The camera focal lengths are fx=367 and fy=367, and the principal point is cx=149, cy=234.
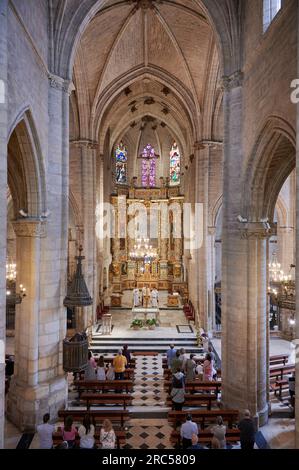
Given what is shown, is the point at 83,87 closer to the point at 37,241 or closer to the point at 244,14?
the point at 244,14

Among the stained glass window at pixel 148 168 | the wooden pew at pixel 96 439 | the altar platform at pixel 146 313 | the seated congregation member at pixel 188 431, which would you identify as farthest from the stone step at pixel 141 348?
the stained glass window at pixel 148 168

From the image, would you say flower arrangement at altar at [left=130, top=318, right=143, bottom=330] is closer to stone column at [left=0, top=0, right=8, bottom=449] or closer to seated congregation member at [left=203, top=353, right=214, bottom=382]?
seated congregation member at [left=203, top=353, right=214, bottom=382]

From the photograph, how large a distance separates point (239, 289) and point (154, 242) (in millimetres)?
22351

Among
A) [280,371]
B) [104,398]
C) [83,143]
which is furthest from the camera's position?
[83,143]

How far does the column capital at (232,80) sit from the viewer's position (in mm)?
11297

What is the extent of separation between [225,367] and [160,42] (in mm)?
16904

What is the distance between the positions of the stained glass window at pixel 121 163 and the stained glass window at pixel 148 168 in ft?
5.63

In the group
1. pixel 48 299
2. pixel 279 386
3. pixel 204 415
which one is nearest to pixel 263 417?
pixel 204 415

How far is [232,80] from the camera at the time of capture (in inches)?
454

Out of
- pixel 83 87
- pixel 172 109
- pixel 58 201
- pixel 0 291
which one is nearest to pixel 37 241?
pixel 58 201

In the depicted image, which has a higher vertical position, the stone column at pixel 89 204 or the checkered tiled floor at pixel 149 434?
the stone column at pixel 89 204

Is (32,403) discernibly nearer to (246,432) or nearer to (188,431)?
(188,431)

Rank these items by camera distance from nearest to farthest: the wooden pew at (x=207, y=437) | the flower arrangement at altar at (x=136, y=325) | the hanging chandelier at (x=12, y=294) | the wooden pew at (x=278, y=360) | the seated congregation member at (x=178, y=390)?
1. the wooden pew at (x=207, y=437)
2. the hanging chandelier at (x=12, y=294)
3. the seated congregation member at (x=178, y=390)
4. the wooden pew at (x=278, y=360)
5. the flower arrangement at altar at (x=136, y=325)

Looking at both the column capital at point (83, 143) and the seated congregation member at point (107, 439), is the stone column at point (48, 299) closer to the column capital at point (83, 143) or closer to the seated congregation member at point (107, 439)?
the seated congregation member at point (107, 439)
